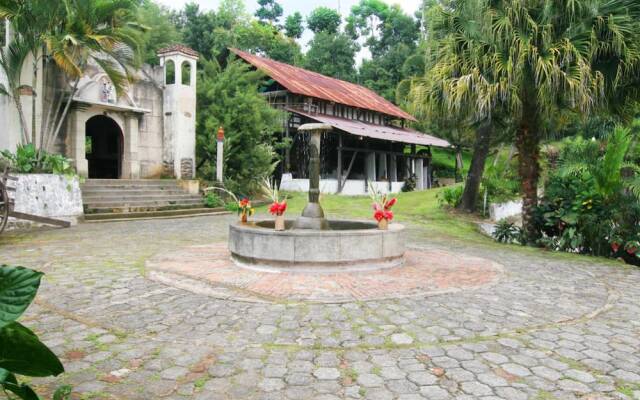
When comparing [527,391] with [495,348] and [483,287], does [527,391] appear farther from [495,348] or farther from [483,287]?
[483,287]

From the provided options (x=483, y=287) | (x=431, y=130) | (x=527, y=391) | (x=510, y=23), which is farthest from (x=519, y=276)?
(x=431, y=130)

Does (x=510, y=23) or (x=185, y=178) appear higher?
(x=510, y=23)

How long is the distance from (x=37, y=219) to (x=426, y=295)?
335 inches

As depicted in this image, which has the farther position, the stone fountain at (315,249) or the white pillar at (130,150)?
the white pillar at (130,150)

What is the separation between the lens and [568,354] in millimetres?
3691

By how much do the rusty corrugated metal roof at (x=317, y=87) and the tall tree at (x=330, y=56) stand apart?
7457mm

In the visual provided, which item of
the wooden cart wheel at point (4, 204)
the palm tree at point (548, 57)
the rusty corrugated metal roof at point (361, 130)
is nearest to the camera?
the palm tree at point (548, 57)

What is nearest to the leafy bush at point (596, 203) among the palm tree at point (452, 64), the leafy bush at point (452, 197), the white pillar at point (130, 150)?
the palm tree at point (452, 64)

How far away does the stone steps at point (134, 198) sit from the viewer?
43.2 feet

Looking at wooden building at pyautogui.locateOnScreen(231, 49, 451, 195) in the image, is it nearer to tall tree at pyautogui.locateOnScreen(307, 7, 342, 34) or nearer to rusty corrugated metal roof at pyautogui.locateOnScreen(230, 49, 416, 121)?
rusty corrugated metal roof at pyautogui.locateOnScreen(230, 49, 416, 121)

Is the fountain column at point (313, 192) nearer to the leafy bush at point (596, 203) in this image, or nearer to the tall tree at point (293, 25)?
the leafy bush at point (596, 203)

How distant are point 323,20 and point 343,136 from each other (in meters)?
28.8

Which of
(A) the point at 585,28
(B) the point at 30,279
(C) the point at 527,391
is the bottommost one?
(C) the point at 527,391

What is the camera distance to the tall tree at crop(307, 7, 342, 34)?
49.3 m
